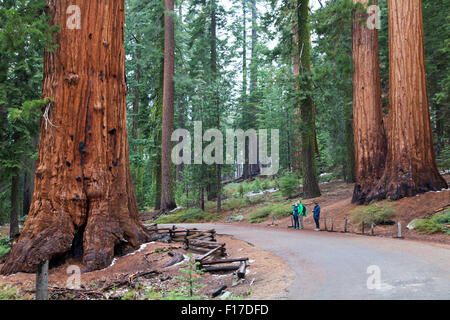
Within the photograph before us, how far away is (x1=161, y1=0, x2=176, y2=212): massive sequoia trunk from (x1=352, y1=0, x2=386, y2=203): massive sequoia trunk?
42.2 feet

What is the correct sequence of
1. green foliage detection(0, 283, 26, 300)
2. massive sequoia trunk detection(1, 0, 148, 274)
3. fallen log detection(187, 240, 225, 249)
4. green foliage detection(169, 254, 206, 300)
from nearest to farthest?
green foliage detection(169, 254, 206, 300), green foliage detection(0, 283, 26, 300), massive sequoia trunk detection(1, 0, 148, 274), fallen log detection(187, 240, 225, 249)

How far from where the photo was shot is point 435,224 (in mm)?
11102

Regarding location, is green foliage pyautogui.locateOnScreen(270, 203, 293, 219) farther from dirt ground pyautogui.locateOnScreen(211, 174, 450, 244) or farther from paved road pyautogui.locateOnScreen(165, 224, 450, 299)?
paved road pyautogui.locateOnScreen(165, 224, 450, 299)

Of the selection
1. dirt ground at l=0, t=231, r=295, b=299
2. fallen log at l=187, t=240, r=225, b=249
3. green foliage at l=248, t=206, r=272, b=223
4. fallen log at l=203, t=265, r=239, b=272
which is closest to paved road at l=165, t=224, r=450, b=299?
dirt ground at l=0, t=231, r=295, b=299

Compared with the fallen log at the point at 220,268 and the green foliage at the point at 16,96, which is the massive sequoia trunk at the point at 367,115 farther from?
the green foliage at the point at 16,96

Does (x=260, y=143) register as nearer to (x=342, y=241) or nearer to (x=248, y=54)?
(x=248, y=54)

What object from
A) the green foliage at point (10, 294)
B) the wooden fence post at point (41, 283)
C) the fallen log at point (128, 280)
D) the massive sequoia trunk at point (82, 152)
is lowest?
the fallen log at point (128, 280)

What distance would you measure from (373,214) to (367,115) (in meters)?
5.33

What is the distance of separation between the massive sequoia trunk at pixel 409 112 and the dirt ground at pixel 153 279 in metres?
8.09

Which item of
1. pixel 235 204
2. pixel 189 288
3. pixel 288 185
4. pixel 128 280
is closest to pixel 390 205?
pixel 288 185

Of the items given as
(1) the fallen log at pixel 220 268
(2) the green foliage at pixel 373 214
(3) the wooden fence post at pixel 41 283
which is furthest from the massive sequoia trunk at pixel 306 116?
(3) the wooden fence post at pixel 41 283

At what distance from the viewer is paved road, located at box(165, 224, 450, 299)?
5.02 m

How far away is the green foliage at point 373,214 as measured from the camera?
42.2 ft

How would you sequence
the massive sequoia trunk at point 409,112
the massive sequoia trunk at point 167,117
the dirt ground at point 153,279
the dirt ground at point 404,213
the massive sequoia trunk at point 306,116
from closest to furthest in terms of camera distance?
the dirt ground at point 153,279, the dirt ground at point 404,213, the massive sequoia trunk at point 409,112, the massive sequoia trunk at point 306,116, the massive sequoia trunk at point 167,117
